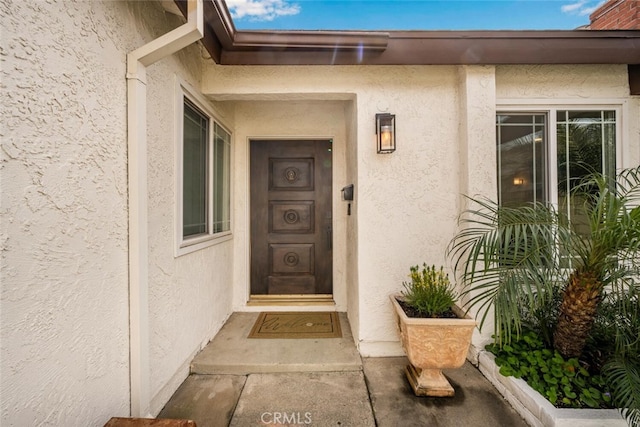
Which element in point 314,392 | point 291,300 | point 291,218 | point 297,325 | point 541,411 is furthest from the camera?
point 291,218

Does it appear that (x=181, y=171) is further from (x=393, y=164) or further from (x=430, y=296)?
(x=430, y=296)

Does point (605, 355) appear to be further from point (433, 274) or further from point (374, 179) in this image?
point (374, 179)

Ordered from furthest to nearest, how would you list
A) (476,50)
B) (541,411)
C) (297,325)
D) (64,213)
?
(297,325), (476,50), (541,411), (64,213)

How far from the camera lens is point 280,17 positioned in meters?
3.45

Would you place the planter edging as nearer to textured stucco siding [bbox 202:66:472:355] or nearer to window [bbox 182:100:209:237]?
textured stucco siding [bbox 202:66:472:355]

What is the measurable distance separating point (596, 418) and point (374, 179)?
243cm

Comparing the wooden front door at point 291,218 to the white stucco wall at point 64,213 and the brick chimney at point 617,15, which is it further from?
the brick chimney at point 617,15

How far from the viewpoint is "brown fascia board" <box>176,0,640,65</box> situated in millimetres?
2605

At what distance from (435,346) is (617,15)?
14.5 ft

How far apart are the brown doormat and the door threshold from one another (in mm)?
174

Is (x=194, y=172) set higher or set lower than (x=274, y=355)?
higher

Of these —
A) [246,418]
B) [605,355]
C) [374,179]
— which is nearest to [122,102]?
[374,179]

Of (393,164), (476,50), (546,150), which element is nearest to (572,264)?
(546,150)

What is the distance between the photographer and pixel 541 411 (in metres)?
1.94
